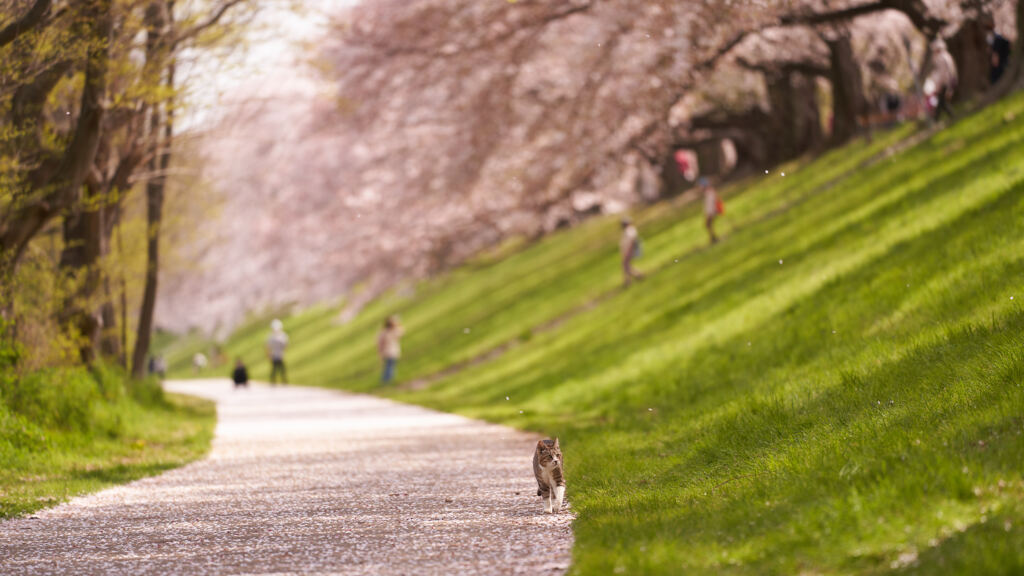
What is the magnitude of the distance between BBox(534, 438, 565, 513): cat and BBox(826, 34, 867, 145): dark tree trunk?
67.7 ft

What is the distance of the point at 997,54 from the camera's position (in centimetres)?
2858

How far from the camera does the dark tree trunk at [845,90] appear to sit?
29.2m

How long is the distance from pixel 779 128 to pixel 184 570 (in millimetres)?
30270

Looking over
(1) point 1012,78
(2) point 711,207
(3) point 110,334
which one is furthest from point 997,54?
(3) point 110,334

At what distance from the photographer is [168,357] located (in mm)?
78812

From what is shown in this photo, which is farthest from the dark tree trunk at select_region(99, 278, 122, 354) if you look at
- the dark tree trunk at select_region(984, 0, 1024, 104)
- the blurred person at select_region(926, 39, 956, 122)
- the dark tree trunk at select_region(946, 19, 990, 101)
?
the dark tree trunk at select_region(946, 19, 990, 101)

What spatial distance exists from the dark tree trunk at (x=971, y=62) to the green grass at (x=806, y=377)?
1.88 meters

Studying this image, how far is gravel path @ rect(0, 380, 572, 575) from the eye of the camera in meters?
7.51

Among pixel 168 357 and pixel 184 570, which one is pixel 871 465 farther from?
pixel 168 357

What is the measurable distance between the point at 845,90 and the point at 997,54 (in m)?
3.60

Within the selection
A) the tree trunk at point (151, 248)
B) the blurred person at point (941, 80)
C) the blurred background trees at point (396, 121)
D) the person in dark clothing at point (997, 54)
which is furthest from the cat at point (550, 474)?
the person in dark clothing at point (997, 54)

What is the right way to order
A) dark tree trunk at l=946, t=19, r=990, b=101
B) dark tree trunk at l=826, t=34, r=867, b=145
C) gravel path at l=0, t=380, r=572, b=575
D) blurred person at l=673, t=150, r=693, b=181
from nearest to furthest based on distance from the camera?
1. gravel path at l=0, t=380, r=572, b=575
2. dark tree trunk at l=946, t=19, r=990, b=101
3. dark tree trunk at l=826, t=34, r=867, b=145
4. blurred person at l=673, t=150, r=693, b=181

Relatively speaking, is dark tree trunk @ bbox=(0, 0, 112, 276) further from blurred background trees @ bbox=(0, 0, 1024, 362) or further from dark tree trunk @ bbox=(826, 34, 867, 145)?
dark tree trunk @ bbox=(826, 34, 867, 145)

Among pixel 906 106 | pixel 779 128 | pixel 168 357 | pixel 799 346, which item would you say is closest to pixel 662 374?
pixel 799 346
